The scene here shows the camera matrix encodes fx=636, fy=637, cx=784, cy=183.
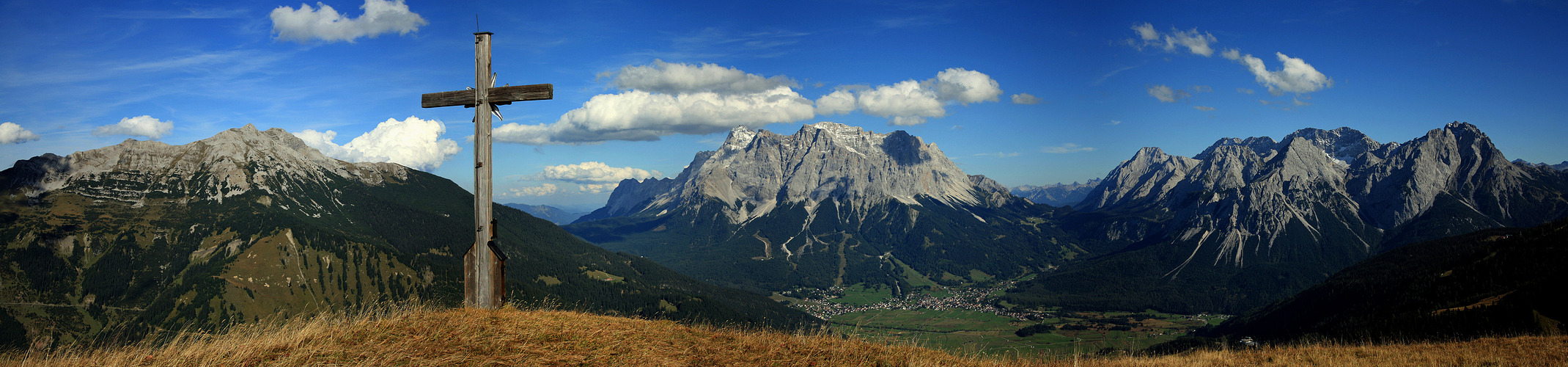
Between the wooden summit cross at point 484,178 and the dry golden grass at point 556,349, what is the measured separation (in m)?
0.84

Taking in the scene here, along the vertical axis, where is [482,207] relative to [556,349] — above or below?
above

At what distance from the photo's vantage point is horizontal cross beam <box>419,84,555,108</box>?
1314cm

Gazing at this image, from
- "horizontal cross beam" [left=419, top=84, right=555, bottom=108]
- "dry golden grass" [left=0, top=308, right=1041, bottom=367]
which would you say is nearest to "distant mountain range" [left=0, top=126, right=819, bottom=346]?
"horizontal cross beam" [left=419, top=84, right=555, bottom=108]

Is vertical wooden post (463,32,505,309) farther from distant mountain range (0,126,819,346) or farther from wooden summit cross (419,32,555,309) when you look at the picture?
distant mountain range (0,126,819,346)

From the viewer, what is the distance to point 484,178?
13.4m

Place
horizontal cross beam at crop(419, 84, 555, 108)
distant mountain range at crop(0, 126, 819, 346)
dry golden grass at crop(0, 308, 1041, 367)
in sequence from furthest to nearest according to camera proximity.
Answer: distant mountain range at crop(0, 126, 819, 346)
horizontal cross beam at crop(419, 84, 555, 108)
dry golden grass at crop(0, 308, 1041, 367)

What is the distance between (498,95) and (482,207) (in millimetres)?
2388

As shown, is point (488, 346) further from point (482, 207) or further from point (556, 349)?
point (482, 207)

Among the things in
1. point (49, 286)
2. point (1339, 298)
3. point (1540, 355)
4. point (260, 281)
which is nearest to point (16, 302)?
point (49, 286)

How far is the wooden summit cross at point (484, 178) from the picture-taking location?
13.3 meters

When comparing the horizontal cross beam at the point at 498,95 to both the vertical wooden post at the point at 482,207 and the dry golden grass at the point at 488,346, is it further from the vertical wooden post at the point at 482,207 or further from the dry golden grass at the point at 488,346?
the dry golden grass at the point at 488,346

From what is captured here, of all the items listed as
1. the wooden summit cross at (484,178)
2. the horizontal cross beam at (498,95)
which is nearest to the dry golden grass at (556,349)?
the wooden summit cross at (484,178)

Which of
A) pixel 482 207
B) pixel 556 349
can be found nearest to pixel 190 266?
pixel 482 207

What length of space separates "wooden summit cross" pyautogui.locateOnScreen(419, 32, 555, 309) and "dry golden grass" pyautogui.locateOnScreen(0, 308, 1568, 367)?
2.77 feet
